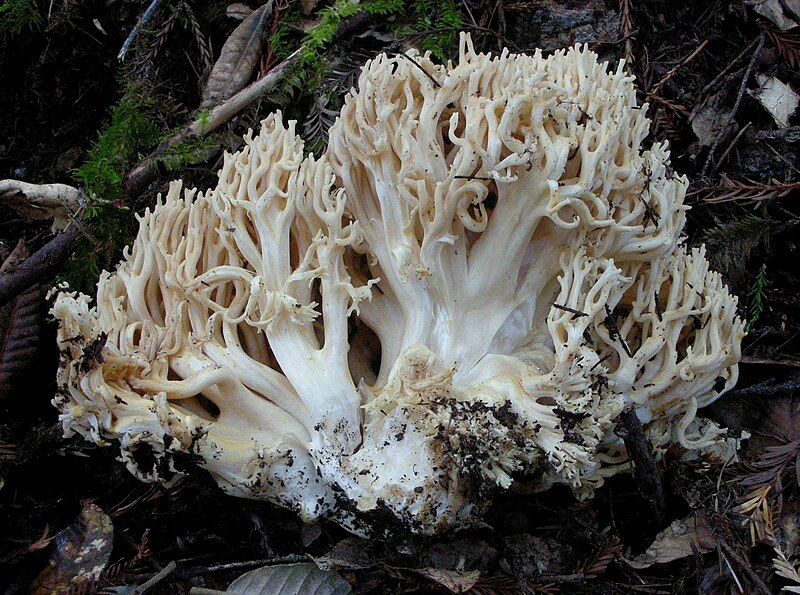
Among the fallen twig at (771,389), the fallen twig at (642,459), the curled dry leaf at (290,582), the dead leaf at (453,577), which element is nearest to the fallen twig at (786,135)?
the fallen twig at (771,389)

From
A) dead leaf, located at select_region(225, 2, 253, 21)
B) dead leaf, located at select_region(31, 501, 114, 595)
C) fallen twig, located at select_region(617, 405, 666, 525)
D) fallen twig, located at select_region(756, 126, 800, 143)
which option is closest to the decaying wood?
dead leaf, located at select_region(225, 2, 253, 21)

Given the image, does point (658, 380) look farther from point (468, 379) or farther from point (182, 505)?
point (182, 505)

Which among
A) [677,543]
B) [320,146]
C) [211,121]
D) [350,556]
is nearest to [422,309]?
[350,556]

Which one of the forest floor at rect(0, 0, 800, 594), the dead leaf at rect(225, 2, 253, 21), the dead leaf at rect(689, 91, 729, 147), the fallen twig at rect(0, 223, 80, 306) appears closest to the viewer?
the forest floor at rect(0, 0, 800, 594)

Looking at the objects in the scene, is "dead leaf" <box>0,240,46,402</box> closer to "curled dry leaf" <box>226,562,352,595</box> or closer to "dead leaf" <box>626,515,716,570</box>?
"curled dry leaf" <box>226,562,352,595</box>

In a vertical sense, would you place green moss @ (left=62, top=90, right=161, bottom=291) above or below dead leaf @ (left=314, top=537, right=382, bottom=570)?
above

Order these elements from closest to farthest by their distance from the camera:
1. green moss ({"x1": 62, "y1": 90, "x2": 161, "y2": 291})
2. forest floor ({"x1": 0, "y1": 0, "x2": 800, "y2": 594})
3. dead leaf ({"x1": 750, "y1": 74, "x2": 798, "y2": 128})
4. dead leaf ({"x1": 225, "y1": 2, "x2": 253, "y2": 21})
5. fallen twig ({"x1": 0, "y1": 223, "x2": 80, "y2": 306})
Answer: forest floor ({"x1": 0, "y1": 0, "x2": 800, "y2": 594})
fallen twig ({"x1": 0, "y1": 223, "x2": 80, "y2": 306})
green moss ({"x1": 62, "y1": 90, "x2": 161, "y2": 291})
dead leaf ({"x1": 750, "y1": 74, "x2": 798, "y2": 128})
dead leaf ({"x1": 225, "y1": 2, "x2": 253, "y2": 21})

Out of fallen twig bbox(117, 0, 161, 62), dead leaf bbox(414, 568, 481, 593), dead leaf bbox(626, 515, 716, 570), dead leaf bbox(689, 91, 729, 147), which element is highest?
fallen twig bbox(117, 0, 161, 62)
